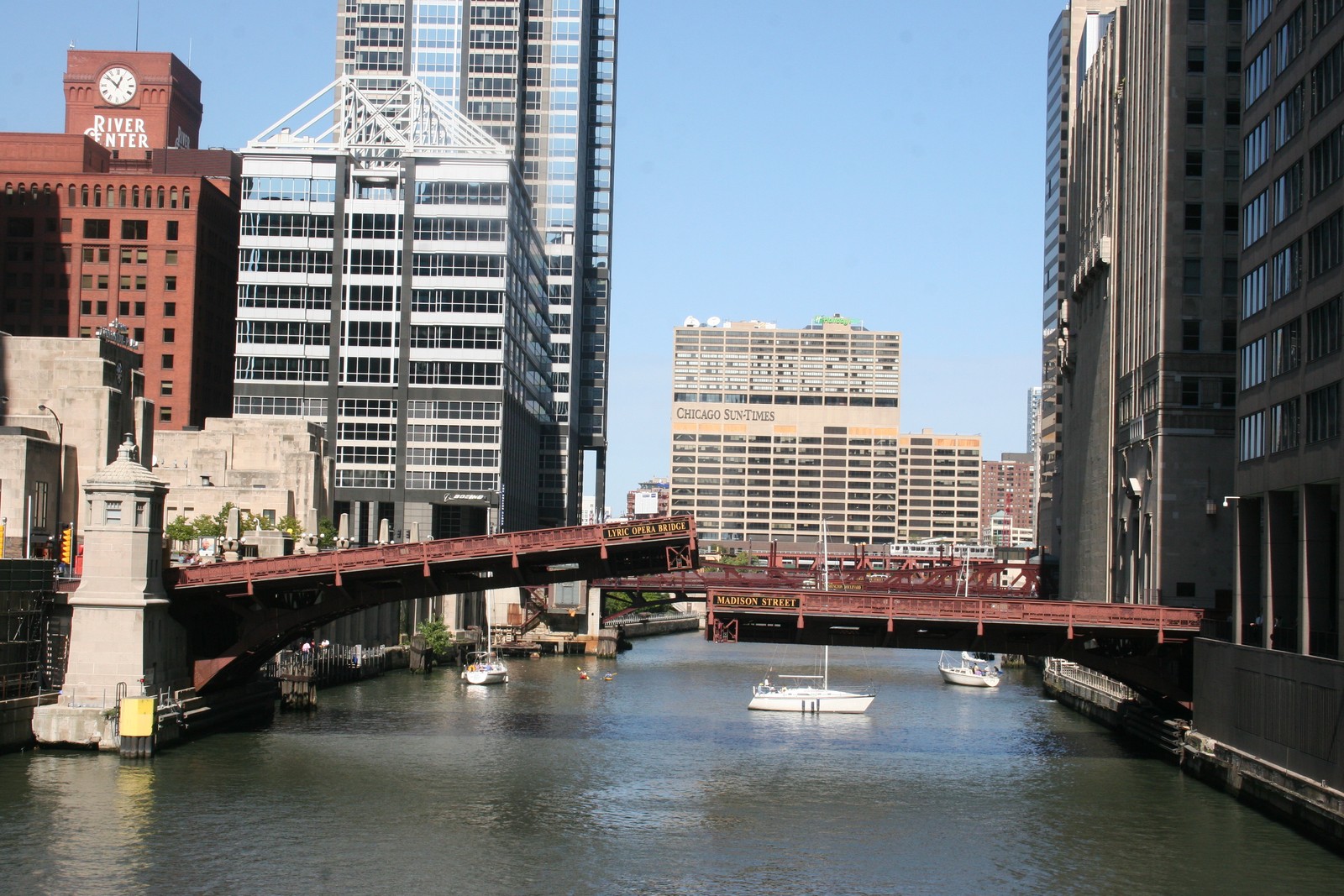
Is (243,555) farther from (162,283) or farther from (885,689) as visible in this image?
(162,283)

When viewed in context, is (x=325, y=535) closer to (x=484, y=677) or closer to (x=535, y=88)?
(x=484, y=677)

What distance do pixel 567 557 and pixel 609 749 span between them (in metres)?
8.17

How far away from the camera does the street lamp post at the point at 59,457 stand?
7069 cm

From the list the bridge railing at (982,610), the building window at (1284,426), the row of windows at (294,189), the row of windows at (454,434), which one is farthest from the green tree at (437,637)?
the building window at (1284,426)

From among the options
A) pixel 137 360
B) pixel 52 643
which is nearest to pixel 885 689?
pixel 137 360

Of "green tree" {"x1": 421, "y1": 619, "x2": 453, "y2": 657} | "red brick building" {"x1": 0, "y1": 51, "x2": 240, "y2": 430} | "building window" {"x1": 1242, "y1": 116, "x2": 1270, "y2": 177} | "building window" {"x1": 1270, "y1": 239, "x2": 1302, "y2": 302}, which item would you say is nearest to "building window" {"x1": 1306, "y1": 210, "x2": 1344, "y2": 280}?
"building window" {"x1": 1270, "y1": 239, "x2": 1302, "y2": 302}

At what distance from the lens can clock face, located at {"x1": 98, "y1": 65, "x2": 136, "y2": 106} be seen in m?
178

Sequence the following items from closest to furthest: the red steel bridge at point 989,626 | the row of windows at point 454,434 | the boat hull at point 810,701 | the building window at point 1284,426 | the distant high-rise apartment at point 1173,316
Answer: the building window at point 1284,426 < the red steel bridge at point 989,626 < the distant high-rise apartment at point 1173,316 < the boat hull at point 810,701 < the row of windows at point 454,434

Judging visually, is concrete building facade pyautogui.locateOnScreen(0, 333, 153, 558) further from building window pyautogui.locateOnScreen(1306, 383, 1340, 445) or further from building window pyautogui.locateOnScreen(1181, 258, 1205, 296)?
building window pyautogui.locateOnScreen(1181, 258, 1205, 296)

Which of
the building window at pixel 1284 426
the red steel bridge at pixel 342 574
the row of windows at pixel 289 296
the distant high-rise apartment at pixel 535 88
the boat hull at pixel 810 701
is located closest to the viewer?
the building window at pixel 1284 426

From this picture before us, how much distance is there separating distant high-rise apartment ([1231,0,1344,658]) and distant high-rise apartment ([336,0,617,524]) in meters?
119

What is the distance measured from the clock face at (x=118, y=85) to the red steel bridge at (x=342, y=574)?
12659cm

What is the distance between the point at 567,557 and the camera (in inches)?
2625

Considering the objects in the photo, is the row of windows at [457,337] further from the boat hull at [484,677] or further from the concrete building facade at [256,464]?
the boat hull at [484,677]
